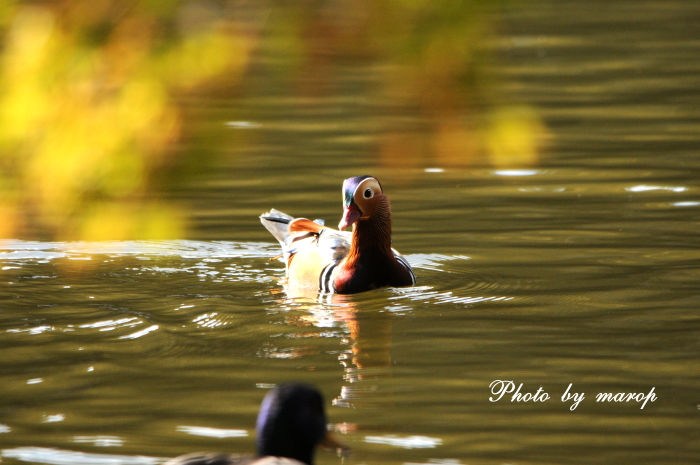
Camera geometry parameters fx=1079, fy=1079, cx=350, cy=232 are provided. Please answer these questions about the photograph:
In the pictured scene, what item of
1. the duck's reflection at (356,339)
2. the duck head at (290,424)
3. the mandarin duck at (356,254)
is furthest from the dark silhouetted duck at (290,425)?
the mandarin duck at (356,254)

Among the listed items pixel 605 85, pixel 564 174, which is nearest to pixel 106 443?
pixel 564 174

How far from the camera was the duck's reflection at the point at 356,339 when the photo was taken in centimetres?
580

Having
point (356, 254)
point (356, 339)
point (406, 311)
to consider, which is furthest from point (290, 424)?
point (356, 254)

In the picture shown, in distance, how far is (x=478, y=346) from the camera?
659cm

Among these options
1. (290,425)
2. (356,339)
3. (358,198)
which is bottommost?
(356,339)

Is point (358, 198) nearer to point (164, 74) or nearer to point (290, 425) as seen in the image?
point (290, 425)

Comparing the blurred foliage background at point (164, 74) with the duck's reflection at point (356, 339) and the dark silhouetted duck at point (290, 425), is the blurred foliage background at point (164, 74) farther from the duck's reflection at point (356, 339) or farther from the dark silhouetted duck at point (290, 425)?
the duck's reflection at point (356, 339)

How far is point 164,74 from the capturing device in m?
2.98

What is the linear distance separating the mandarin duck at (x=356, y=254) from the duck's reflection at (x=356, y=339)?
0.16m

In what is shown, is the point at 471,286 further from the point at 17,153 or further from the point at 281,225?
the point at 17,153

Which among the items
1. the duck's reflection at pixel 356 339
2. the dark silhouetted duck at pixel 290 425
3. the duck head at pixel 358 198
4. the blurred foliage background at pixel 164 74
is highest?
the blurred foliage background at pixel 164 74

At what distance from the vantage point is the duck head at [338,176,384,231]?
823 centimetres

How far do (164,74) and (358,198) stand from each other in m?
5.32

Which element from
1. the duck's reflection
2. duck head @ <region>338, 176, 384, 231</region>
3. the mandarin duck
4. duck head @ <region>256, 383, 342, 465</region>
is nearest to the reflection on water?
the duck's reflection
